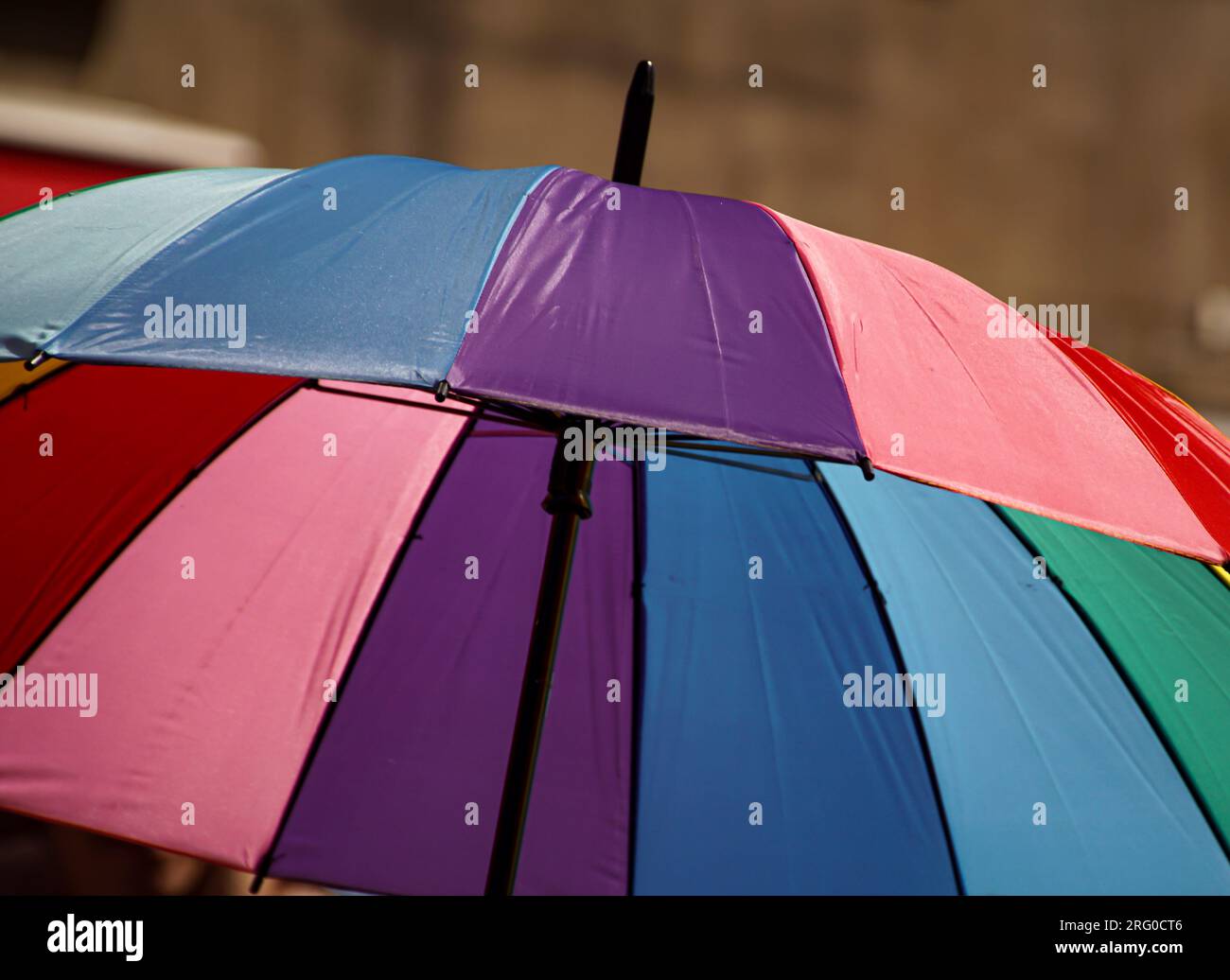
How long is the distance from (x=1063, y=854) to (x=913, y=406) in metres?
1.39

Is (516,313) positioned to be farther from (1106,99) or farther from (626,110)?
(1106,99)

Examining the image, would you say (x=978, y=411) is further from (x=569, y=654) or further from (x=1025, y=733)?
(x=569, y=654)

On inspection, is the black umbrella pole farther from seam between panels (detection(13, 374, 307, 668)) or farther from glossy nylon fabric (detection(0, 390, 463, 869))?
seam between panels (detection(13, 374, 307, 668))

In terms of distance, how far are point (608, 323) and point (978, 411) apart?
1.96 feet

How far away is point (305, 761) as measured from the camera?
2.62 m

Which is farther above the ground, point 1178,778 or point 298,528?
point 298,528

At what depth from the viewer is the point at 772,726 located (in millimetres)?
2658

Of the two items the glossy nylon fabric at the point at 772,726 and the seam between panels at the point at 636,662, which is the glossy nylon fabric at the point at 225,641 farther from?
the glossy nylon fabric at the point at 772,726

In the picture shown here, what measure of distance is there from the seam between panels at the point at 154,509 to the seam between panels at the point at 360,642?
39cm

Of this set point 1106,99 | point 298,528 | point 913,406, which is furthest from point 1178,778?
point 1106,99

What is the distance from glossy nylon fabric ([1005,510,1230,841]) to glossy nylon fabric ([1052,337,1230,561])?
427mm

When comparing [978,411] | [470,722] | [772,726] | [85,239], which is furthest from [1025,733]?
[85,239]

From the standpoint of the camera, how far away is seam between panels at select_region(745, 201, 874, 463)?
1551mm

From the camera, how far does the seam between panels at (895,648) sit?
256 centimetres
